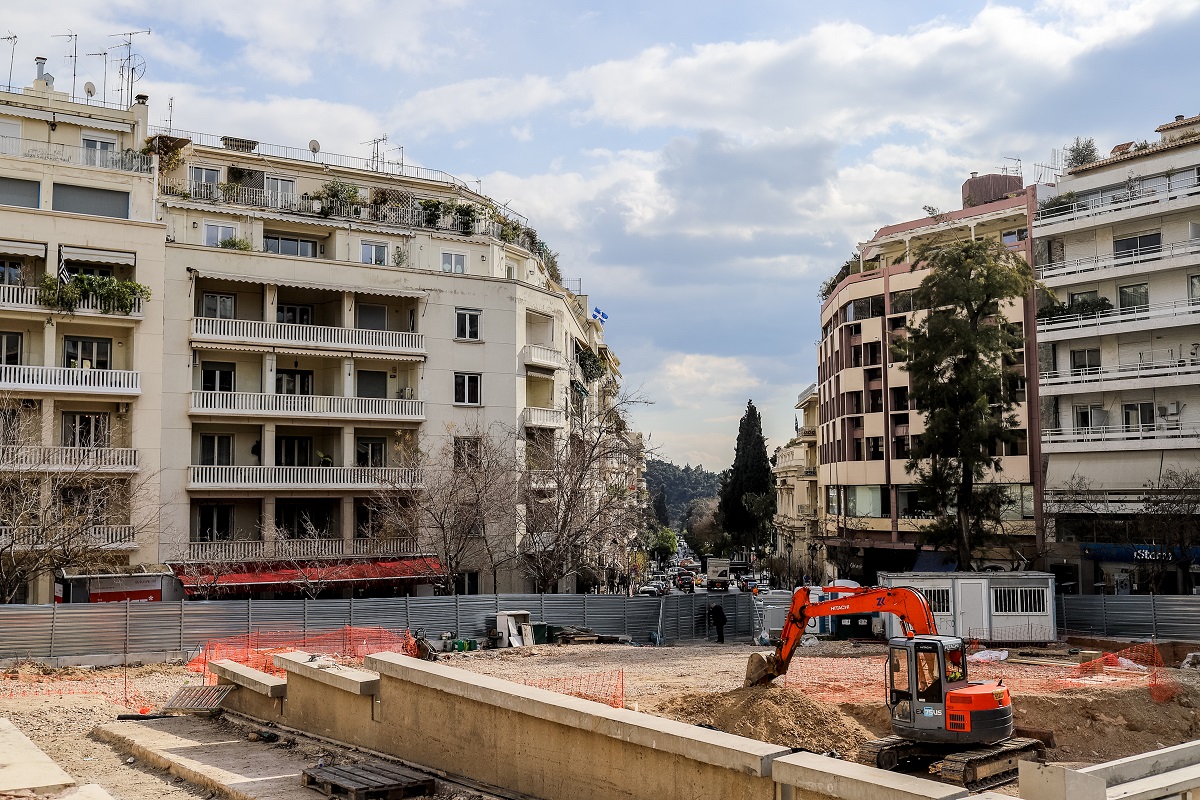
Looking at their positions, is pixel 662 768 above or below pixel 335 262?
below

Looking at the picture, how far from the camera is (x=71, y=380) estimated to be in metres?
38.5

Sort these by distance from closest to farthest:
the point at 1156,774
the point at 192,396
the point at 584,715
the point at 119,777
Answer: the point at 1156,774 → the point at 584,715 → the point at 119,777 → the point at 192,396

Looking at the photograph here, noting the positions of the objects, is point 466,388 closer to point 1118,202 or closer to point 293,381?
point 293,381

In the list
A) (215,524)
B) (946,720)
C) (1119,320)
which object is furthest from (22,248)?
(1119,320)

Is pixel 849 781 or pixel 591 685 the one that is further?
pixel 591 685

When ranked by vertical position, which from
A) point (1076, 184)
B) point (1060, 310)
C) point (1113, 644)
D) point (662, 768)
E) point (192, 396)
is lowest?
point (1113, 644)

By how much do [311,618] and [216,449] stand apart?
13017 millimetres

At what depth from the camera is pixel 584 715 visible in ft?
39.0

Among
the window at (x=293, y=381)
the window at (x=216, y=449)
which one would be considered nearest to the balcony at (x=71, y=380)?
the window at (x=216, y=449)

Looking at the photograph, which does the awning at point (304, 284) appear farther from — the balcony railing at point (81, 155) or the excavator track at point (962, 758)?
the excavator track at point (962, 758)

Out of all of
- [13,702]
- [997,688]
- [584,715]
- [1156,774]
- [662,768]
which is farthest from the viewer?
[13,702]

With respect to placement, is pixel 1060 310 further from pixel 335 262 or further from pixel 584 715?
pixel 584 715

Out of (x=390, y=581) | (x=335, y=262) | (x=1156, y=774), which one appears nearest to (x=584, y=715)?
(x=1156, y=774)

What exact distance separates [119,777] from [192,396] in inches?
1110
